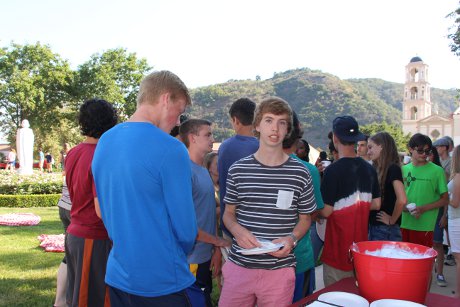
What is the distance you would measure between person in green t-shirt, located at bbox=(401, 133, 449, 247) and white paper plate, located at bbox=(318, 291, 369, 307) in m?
3.15

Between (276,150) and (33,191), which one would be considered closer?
(276,150)

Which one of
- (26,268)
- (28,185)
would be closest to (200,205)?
(26,268)

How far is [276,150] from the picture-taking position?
2484 millimetres

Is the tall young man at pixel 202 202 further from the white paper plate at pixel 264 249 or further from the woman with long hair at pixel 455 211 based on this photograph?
the woman with long hair at pixel 455 211

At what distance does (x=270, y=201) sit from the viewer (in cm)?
241

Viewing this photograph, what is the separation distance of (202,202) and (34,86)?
131 ft

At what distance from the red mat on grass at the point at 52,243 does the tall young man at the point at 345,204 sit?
5.14 metres

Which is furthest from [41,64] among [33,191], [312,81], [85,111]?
[312,81]

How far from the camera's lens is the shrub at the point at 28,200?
1281 centimetres

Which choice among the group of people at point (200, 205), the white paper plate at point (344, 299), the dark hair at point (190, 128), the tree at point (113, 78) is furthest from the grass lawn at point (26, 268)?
the tree at point (113, 78)

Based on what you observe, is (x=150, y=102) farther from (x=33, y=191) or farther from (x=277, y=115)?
(x=33, y=191)

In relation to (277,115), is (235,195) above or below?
below

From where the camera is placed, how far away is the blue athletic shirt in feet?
5.73

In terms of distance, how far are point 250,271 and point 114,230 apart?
93 centimetres
